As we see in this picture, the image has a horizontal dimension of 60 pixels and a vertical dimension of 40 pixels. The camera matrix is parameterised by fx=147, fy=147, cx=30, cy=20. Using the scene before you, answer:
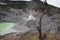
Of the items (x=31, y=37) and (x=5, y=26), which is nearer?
(x=31, y=37)

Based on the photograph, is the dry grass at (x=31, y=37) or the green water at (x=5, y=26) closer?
the dry grass at (x=31, y=37)

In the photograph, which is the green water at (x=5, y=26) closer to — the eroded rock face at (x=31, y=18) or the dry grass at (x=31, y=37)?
the eroded rock face at (x=31, y=18)

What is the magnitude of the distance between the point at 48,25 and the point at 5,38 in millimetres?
995

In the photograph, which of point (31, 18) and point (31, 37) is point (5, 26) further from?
point (31, 37)

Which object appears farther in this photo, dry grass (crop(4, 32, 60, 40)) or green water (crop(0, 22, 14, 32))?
green water (crop(0, 22, 14, 32))

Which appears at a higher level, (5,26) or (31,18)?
(31,18)

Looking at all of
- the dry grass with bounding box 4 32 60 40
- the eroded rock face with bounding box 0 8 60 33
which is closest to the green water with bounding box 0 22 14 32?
the eroded rock face with bounding box 0 8 60 33

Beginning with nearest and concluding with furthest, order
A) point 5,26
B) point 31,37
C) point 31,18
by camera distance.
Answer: point 31,37 < point 5,26 < point 31,18

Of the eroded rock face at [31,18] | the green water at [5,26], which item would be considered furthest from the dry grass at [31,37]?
the green water at [5,26]

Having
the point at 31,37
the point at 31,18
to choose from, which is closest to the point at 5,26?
the point at 31,18

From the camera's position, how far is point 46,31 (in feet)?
9.64

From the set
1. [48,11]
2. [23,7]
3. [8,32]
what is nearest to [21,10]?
[23,7]

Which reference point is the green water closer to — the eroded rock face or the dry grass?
the eroded rock face

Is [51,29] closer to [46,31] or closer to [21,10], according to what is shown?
[46,31]
